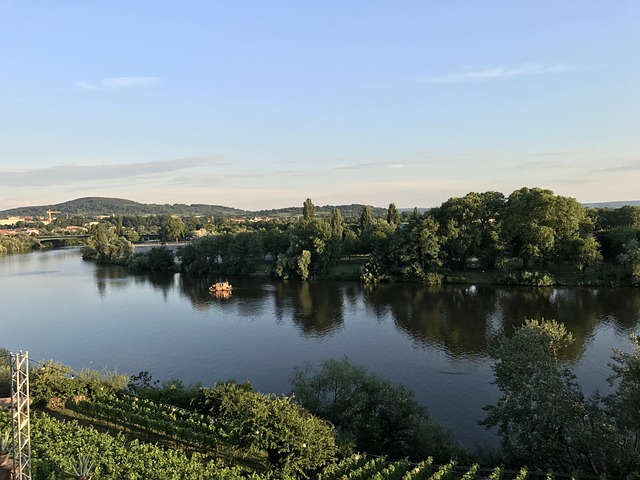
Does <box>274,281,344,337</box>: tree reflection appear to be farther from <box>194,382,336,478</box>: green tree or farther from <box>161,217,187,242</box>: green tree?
<box>161,217,187,242</box>: green tree

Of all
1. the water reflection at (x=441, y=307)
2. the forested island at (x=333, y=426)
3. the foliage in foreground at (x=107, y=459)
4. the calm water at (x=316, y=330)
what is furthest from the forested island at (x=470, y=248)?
the foliage in foreground at (x=107, y=459)

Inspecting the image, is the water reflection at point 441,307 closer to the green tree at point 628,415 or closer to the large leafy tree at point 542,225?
the large leafy tree at point 542,225

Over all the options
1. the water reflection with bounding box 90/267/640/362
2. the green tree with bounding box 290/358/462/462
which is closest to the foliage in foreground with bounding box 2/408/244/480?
the green tree with bounding box 290/358/462/462

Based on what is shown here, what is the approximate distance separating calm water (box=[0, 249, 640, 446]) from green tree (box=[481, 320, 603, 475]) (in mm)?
3931

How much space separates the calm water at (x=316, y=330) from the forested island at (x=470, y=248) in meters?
4.22

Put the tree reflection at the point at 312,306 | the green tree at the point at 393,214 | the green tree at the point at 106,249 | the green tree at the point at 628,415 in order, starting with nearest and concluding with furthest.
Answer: the green tree at the point at 628,415 → the tree reflection at the point at 312,306 → the green tree at the point at 393,214 → the green tree at the point at 106,249

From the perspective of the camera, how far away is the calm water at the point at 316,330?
3266 cm

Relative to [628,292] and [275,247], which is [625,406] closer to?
[628,292]

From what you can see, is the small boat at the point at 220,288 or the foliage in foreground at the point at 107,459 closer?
the foliage in foreground at the point at 107,459

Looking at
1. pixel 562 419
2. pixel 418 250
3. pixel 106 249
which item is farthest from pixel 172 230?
pixel 562 419

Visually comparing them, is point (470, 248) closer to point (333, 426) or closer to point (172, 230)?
point (333, 426)

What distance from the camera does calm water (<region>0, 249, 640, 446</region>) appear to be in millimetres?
32656

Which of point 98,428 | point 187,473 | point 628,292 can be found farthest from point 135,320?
point 628,292

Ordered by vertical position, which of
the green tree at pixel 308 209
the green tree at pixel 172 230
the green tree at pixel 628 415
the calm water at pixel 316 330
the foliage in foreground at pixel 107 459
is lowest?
the calm water at pixel 316 330
